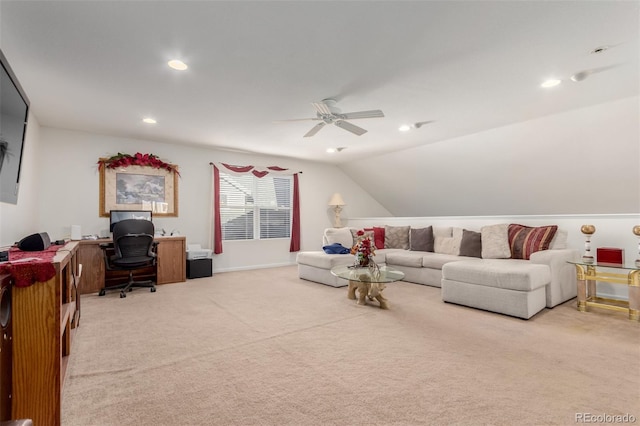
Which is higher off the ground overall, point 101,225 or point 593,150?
point 593,150

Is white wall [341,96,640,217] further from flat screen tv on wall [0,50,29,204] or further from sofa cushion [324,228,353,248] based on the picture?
flat screen tv on wall [0,50,29,204]

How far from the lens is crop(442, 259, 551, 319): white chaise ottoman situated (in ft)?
10.3

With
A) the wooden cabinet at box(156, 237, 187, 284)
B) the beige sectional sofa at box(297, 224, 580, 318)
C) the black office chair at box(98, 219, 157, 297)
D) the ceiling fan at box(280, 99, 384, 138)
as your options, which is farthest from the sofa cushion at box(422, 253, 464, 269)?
the black office chair at box(98, 219, 157, 297)

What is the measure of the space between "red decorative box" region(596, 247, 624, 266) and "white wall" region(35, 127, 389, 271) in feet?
16.9

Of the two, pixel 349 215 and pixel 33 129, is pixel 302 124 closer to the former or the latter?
pixel 33 129

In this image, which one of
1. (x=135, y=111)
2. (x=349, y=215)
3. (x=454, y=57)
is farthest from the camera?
(x=349, y=215)

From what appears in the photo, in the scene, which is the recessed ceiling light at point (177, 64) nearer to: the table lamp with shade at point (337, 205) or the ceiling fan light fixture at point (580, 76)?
the ceiling fan light fixture at point (580, 76)

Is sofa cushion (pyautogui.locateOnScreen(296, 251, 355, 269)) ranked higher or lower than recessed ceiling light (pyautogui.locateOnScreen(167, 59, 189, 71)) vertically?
lower

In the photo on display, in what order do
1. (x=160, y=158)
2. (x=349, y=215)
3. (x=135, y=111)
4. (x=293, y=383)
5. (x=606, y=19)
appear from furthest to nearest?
(x=349, y=215) → (x=160, y=158) → (x=135, y=111) → (x=606, y=19) → (x=293, y=383)

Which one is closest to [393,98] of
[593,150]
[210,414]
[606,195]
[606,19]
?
[606,19]

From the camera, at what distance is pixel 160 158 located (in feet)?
17.9

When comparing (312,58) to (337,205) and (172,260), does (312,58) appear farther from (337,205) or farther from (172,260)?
(337,205)

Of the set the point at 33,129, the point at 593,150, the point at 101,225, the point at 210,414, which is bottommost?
the point at 210,414

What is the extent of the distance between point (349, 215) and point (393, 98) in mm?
4791
